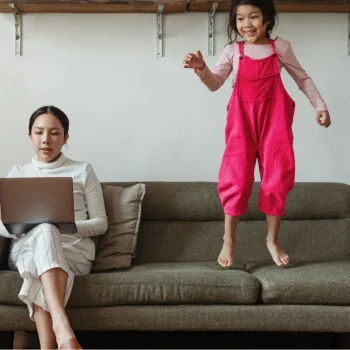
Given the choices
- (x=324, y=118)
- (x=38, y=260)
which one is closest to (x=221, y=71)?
(x=324, y=118)

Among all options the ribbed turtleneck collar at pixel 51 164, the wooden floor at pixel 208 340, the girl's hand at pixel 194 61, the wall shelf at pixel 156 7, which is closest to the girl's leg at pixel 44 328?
the wooden floor at pixel 208 340

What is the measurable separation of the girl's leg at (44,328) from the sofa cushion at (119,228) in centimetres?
42

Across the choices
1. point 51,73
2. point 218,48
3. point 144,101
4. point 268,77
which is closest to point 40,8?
point 51,73

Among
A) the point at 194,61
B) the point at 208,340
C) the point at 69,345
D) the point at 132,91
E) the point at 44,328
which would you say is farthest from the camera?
the point at 132,91

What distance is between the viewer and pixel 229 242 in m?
2.27

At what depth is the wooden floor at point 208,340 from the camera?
2266 millimetres

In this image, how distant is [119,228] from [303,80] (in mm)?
1017

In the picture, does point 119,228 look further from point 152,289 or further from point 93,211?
point 152,289

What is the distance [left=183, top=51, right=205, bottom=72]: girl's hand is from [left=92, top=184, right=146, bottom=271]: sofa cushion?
63cm

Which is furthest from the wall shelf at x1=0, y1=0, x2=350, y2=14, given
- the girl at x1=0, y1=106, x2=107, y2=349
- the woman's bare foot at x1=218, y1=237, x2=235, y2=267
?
the woman's bare foot at x1=218, y1=237, x2=235, y2=267

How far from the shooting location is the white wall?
9.34ft

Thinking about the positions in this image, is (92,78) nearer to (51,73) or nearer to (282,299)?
(51,73)

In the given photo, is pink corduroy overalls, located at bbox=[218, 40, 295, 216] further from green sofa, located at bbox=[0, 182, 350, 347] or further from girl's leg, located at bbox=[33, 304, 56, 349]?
girl's leg, located at bbox=[33, 304, 56, 349]

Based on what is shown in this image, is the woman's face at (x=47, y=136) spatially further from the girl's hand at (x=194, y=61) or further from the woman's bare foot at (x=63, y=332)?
the woman's bare foot at (x=63, y=332)
